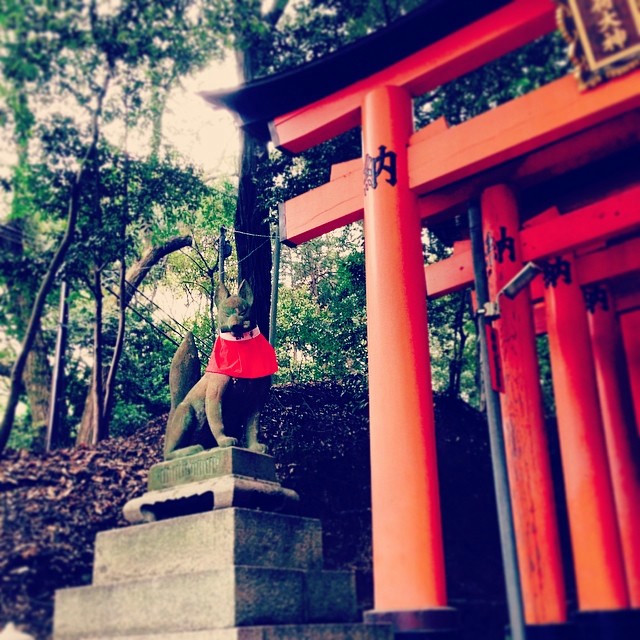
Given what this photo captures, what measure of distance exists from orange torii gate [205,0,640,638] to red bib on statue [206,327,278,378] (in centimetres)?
93

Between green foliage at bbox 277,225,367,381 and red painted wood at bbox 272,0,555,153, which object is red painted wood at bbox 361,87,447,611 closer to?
red painted wood at bbox 272,0,555,153

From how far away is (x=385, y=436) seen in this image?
497 cm

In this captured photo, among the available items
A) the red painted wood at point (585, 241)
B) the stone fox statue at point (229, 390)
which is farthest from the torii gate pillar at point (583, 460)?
the stone fox statue at point (229, 390)

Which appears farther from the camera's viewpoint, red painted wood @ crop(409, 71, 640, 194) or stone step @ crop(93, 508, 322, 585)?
red painted wood @ crop(409, 71, 640, 194)

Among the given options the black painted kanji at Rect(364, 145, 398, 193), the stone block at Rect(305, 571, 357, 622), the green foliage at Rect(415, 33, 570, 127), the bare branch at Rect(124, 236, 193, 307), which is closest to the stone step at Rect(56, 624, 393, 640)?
the stone block at Rect(305, 571, 357, 622)

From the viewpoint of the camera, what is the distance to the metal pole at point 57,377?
895cm

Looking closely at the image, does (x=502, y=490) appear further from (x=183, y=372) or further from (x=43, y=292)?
(x=43, y=292)

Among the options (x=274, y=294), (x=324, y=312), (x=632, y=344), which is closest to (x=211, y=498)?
(x=274, y=294)

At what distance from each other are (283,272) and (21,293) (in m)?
5.54

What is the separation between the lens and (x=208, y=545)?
4.60 meters

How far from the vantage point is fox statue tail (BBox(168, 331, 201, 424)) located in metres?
5.61

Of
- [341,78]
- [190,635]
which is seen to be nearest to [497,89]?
[341,78]

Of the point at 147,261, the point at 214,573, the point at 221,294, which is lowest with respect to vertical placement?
the point at 214,573

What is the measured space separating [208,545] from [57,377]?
17.3ft
